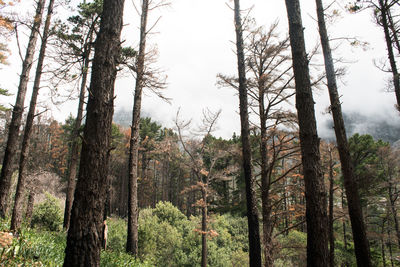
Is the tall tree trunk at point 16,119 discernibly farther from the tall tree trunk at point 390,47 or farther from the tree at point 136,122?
the tall tree trunk at point 390,47

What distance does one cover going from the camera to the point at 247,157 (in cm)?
638

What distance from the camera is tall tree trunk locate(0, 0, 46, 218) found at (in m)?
6.45

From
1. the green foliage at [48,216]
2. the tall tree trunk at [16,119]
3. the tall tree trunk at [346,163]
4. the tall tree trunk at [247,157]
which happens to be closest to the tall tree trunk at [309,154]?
the tall tree trunk at [247,157]

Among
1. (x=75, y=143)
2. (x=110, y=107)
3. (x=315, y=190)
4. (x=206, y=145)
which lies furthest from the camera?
(x=206, y=145)

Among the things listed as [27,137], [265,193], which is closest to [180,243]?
[265,193]

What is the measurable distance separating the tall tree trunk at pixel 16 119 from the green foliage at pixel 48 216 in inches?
182

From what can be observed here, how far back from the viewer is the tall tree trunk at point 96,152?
8.23 ft

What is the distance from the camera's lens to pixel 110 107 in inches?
119

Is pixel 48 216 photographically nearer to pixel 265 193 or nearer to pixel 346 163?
pixel 265 193

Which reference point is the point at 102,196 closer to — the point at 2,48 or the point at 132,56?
the point at 132,56

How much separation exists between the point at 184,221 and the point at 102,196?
1691 centimetres

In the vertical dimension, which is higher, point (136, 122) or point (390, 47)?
point (390, 47)

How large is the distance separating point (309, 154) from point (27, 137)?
808 centimetres

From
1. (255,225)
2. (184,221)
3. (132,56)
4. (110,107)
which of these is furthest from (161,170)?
(110,107)
